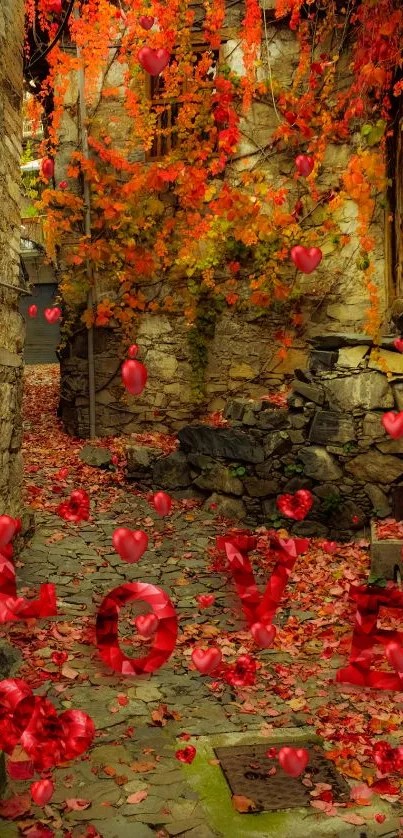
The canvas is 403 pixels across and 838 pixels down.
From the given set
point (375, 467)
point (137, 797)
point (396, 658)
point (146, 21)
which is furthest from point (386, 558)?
point (146, 21)

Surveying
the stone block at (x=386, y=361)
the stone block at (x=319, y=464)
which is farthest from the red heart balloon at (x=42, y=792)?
the stone block at (x=386, y=361)

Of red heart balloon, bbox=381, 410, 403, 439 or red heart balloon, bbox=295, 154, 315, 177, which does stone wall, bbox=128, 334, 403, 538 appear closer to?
red heart balloon, bbox=381, 410, 403, 439

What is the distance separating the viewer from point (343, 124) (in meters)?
8.53

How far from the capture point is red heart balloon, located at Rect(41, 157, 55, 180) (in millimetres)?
9211

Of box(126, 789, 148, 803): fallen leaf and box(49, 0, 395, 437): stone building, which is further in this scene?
box(49, 0, 395, 437): stone building

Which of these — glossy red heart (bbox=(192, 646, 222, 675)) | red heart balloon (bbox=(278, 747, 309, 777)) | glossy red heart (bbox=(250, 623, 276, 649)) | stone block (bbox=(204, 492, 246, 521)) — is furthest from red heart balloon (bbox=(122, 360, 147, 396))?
red heart balloon (bbox=(278, 747, 309, 777))

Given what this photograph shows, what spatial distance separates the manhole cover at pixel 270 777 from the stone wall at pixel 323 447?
3601 mm

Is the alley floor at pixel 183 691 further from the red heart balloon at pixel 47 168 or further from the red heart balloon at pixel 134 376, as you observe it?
the red heart balloon at pixel 47 168

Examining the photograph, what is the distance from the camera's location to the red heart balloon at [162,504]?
7691mm

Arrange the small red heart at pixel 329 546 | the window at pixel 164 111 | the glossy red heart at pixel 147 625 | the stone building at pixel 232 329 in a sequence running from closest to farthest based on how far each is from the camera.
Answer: the glossy red heart at pixel 147 625 < the small red heart at pixel 329 546 < the stone building at pixel 232 329 < the window at pixel 164 111

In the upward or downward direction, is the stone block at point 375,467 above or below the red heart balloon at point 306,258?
below

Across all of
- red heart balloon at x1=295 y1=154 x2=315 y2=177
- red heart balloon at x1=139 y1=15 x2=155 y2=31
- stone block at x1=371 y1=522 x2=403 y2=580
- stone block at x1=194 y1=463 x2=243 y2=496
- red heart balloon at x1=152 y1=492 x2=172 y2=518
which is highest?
red heart balloon at x1=139 y1=15 x2=155 y2=31

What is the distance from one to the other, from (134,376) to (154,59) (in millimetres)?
3775

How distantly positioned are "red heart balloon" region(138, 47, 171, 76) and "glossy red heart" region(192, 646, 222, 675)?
6307 millimetres
